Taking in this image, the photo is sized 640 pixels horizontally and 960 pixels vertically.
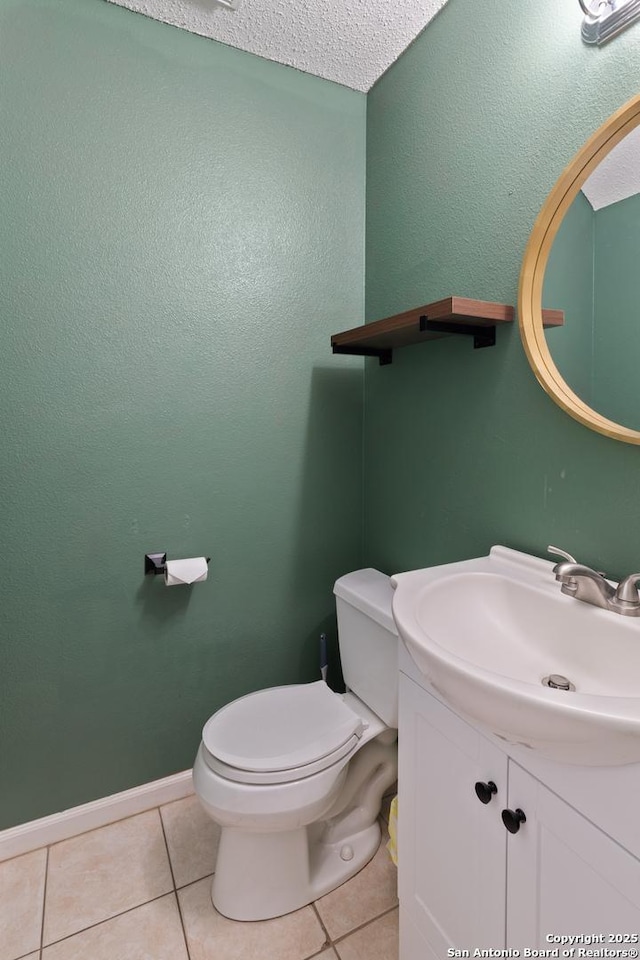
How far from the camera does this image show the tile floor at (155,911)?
1135 millimetres

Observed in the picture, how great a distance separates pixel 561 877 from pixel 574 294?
1090 millimetres

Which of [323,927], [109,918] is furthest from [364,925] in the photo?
[109,918]

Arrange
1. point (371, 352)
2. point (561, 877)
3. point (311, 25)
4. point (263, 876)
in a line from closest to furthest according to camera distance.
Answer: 1. point (561, 877)
2. point (263, 876)
3. point (311, 25)
4. point (371, 352)

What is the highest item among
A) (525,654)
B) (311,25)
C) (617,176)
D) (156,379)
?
(311,25)

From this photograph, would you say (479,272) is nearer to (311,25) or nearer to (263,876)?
(311,25)

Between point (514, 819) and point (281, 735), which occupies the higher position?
point (514, 819)

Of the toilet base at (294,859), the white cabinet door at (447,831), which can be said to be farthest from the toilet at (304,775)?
the white cabinet door at (447,831)

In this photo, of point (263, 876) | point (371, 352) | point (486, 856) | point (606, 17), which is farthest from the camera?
point (371, 352)

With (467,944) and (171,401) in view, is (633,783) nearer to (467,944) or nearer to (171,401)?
(467,944)

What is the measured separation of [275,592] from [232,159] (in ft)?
4.90

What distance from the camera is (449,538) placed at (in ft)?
4.65

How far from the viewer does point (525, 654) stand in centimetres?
98

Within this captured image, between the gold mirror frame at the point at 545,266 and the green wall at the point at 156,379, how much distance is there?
0.77 metres

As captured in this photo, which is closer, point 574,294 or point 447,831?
point 447,831
